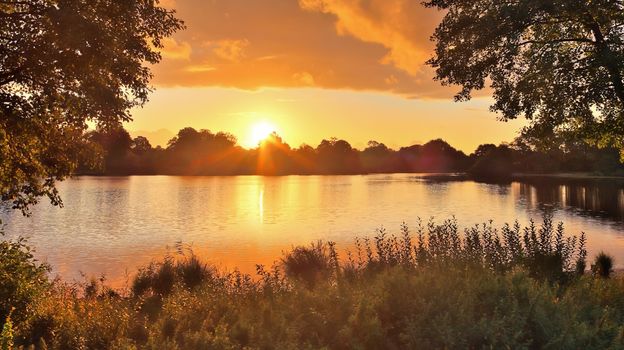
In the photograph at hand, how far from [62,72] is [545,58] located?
14332 millimetres

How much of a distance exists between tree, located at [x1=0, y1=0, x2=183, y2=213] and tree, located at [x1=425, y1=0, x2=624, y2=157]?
1003 cm

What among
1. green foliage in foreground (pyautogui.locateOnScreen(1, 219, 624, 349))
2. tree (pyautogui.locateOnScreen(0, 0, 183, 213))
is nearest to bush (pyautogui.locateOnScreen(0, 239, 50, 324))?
green foliage in foreground (pyautogui.locateOnScreen(1, 219, 624, 349))

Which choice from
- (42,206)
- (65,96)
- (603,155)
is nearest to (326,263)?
(65,96)

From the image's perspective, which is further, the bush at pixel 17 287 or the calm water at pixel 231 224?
the calm water at pixel 231 224

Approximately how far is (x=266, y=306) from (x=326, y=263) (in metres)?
8.13

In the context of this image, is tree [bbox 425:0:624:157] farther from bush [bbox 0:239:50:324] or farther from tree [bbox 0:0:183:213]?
bush [bbox 0:239:50:324]

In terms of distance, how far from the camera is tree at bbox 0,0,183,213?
37.1 feet

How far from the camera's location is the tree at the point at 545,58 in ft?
52.0

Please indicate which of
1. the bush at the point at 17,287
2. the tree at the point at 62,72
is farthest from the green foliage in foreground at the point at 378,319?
the tree at the point at 62,72

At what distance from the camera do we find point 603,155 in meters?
131

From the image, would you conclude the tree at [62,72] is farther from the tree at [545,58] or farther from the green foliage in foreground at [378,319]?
the tree at [545,58]

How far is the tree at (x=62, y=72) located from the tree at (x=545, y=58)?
32.9ft

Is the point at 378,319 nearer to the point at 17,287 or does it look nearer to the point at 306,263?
the point at 17,287

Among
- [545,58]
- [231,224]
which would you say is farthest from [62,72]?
[231,224]
